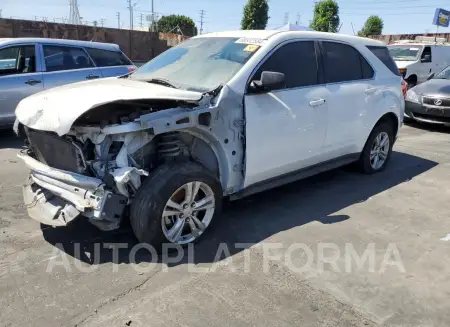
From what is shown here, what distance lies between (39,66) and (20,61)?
0.33m

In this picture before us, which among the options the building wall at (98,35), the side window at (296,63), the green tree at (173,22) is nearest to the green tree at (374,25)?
the green tree at (173,22)

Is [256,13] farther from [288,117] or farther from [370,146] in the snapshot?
[288,117]

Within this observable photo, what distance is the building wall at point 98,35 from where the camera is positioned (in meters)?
20.3

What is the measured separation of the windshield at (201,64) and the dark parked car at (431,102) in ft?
22.2

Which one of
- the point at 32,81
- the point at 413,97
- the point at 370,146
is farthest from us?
the point at 413,97

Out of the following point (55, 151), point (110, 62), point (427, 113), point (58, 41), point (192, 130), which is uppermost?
point (58, 41)

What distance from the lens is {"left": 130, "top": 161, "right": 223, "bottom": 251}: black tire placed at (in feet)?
10.7

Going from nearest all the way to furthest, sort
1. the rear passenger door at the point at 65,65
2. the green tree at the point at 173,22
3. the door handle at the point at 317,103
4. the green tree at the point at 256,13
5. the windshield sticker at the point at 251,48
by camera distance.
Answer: the windshield sticker at the point at 251,48, the door handle at the point at 317,103, the rear passenger door at the point at 65,65, the green tree at the point at 256,13, the green tree at the point at 173,22

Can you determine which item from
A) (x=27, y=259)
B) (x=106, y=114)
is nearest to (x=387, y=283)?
(x=106, y=114)

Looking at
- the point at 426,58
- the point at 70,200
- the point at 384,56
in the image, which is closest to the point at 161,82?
the point at 70,200

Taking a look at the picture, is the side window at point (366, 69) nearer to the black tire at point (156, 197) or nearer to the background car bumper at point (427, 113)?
the black tire at point (156, 197)

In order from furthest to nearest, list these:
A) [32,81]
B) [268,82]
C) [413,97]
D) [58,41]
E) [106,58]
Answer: [413,97], [106,58], [58,41], [32,81], [268,82]

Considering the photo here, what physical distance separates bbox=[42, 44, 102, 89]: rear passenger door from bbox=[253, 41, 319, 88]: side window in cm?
476

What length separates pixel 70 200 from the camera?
3299 mm
